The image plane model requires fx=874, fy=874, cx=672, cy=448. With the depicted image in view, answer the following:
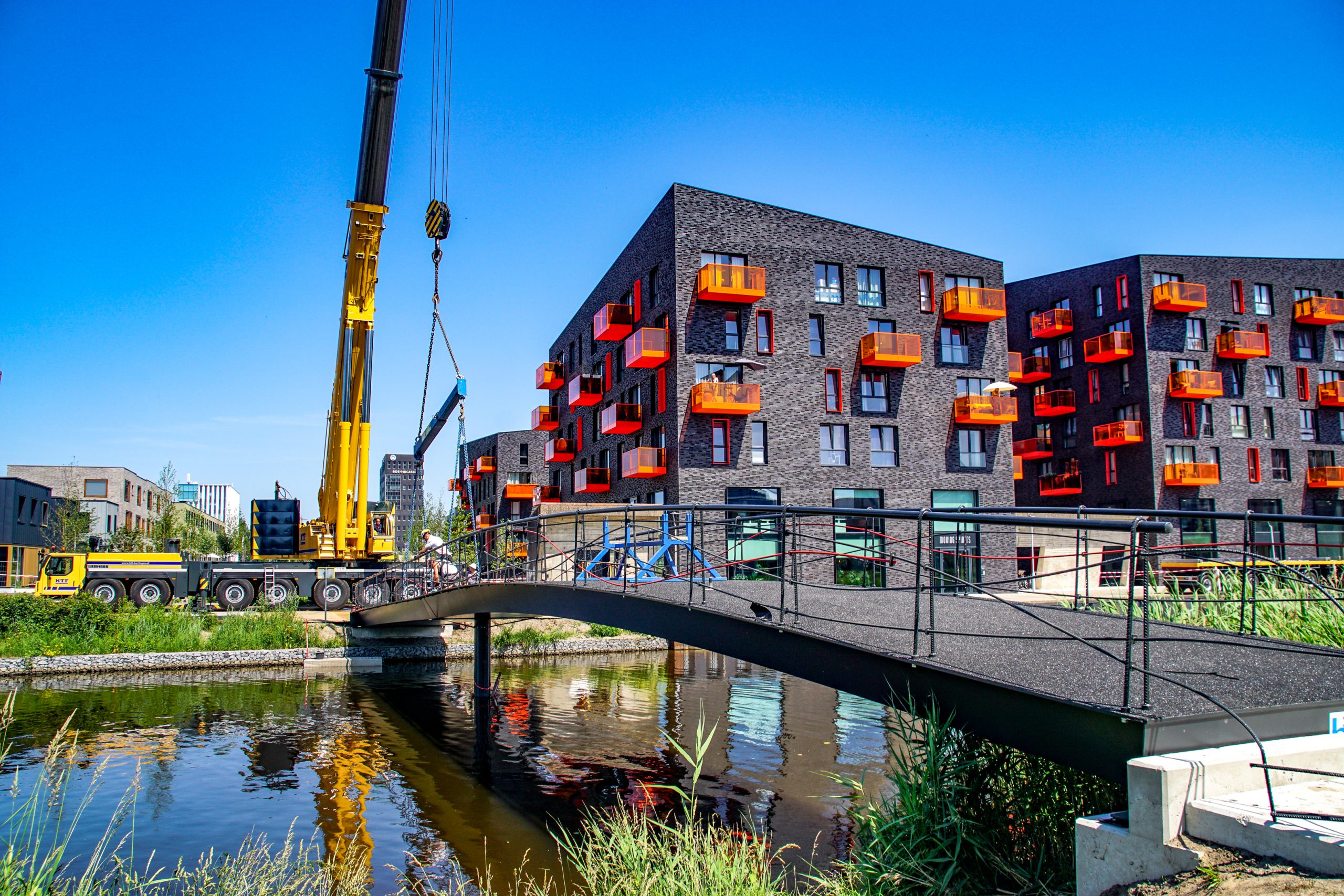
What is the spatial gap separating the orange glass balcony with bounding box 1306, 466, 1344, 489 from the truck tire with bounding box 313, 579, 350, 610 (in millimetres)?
43851

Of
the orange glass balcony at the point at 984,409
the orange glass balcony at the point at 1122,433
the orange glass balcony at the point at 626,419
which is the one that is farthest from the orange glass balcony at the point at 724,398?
the orange glass balcony at the point at 1122,433

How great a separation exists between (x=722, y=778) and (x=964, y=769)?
20.7 feet

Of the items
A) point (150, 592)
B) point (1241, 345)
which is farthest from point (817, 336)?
point (150, 592)

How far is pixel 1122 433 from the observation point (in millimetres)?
40906

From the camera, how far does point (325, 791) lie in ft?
37.5

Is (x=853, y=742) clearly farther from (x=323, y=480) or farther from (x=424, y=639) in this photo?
(x=323, y=480)

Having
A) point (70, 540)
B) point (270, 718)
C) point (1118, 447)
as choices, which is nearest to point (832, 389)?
point (1118, 447)

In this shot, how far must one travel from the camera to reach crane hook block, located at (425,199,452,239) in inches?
756

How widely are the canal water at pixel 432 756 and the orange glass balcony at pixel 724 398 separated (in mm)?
11757

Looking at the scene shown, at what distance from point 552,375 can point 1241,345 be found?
112 ft

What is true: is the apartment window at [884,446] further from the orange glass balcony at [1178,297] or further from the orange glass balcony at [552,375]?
the orange glass balcony at [552,375]

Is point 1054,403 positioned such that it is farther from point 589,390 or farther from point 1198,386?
point 589,390

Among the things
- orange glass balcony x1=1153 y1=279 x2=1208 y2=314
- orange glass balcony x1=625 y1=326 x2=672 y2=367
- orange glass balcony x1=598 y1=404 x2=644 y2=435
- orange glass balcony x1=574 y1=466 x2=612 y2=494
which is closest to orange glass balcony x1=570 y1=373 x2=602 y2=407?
orange glass balcony x1=574 y1=466 x2=612 y2=494

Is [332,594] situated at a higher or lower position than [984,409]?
lower
